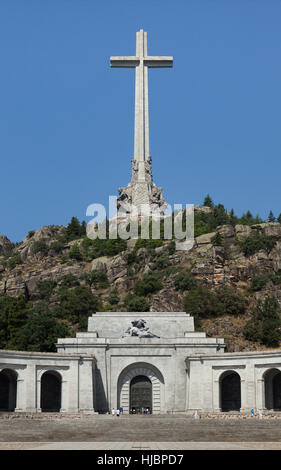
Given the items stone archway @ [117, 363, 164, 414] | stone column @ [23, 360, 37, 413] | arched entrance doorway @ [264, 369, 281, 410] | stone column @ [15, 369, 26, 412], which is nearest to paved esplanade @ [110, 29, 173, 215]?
stone archway @ [117, 363, 164, 414]

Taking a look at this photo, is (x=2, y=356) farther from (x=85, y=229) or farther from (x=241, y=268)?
(x=85, y=229)

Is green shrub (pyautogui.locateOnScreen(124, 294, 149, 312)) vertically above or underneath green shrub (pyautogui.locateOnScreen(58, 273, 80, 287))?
underneath

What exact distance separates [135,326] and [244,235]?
154 ft

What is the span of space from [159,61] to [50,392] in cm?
A: 5587

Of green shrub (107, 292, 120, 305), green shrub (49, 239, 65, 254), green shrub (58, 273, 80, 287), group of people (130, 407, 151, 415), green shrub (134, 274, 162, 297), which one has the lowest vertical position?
group of people (130, 407, 151, 415)

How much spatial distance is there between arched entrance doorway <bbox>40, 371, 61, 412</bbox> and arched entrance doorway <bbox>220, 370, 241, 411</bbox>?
1206cm

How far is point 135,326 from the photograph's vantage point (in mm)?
56625

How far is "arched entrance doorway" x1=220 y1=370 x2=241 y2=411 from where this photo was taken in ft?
180

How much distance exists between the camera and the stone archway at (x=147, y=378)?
178ft

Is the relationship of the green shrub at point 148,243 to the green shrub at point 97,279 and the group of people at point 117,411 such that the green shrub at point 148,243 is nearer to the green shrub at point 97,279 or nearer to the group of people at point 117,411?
the green shrub at point 97,279

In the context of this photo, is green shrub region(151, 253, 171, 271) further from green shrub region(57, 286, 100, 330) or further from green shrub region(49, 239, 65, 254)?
green shrub region(49, 239, 65, 254)

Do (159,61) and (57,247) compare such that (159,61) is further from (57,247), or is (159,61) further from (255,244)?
(57,247)

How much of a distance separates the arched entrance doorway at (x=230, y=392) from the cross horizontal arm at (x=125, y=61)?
5491 cm

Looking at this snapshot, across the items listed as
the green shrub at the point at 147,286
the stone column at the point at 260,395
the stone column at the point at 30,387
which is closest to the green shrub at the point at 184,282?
the green shrub at the point at 147,286
